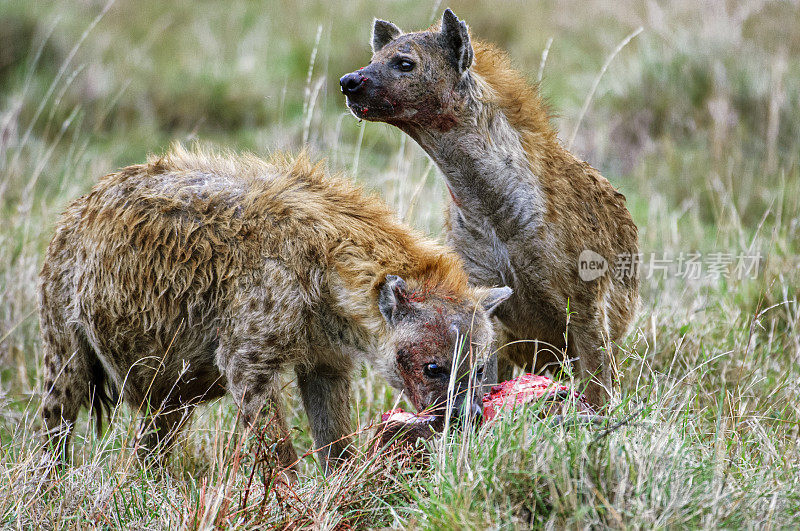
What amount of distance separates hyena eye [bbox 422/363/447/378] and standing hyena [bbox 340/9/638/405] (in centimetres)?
77

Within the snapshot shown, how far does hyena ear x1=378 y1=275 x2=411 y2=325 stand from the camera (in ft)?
11.9

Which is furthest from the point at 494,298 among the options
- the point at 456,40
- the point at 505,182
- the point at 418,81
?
the point at 456,40

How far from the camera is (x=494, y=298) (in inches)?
151

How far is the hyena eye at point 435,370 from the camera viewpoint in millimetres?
3586

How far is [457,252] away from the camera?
448cm

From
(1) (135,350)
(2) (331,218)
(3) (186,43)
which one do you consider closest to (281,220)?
(2) (331,218)

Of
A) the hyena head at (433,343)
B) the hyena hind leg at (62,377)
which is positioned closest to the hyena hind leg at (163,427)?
the hyena hind leg at (62,377)

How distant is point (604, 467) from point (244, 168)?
83.4 inches

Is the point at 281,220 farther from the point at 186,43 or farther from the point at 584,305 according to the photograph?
the point at 186,43

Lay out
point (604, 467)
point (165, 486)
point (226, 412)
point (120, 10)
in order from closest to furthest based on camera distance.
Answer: point (604, 467)
point (165, 486)
point (226, 412)
point (120, 10)

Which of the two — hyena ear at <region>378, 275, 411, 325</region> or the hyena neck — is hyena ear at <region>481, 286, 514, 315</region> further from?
the hyena neck

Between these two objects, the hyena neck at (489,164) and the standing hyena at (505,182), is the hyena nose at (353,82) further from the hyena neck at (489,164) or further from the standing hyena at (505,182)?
the hyena neck at (489,164)

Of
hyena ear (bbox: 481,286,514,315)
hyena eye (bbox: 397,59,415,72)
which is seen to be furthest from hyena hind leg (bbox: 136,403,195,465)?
hyena eye (bbox: 397,59,415,72)

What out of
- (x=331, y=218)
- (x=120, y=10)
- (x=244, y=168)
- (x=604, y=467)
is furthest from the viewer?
(x=120, y=10)
